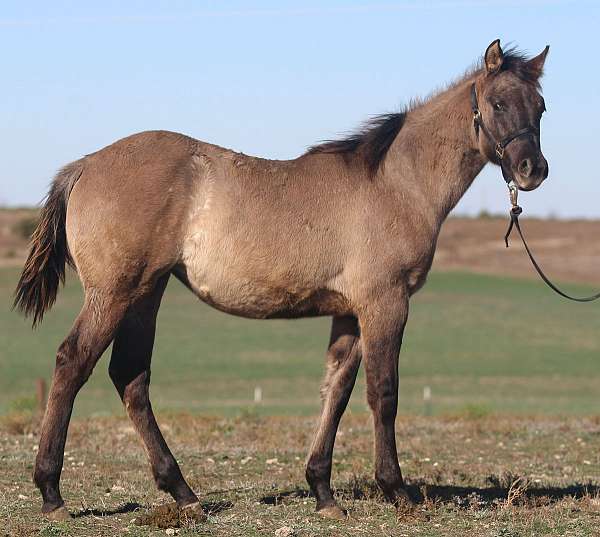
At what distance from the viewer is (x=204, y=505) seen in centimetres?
833

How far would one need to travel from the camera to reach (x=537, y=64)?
835cm

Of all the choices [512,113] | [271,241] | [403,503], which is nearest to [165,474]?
[403,503]

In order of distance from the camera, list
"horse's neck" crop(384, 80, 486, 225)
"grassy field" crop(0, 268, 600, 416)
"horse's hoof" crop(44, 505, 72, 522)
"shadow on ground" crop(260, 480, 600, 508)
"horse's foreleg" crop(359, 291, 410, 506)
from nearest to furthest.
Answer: "horse's hoof" crop(44, 505, 72, 522) → "horse's foreleg" crop(359, 291, 410, 506) → "horse's neck" crop(384, 80, 486, 225) → "shadow on ground" crop(260, 480, 600, 508) → "grassy field" crop(0, 268, 600, 416)

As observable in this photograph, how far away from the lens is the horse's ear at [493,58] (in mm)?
8172

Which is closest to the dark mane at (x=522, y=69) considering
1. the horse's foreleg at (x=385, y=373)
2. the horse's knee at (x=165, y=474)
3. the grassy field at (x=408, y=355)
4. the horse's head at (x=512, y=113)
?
the horse's head at (x=512, y=113)

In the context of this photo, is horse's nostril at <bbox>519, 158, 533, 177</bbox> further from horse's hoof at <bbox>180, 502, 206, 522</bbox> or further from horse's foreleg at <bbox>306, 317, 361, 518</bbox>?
horse's hoof at <bbox>180, 502, 206, 522</bbox>

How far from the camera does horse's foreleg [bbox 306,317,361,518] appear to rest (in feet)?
26.8

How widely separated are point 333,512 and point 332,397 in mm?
857

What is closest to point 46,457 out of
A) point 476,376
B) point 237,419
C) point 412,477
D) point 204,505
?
point 204,505

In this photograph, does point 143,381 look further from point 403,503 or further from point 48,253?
point 403,503

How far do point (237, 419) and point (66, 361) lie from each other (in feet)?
26.3

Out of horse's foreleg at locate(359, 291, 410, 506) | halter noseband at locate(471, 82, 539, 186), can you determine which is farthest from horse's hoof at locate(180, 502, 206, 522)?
halter noseband at locate(471, 82, 539, 186)

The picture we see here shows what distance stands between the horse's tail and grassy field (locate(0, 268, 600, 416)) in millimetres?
17247

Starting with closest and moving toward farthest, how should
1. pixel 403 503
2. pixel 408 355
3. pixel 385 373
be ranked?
pixel 385 373, pixel 403 503, pixel 408 355
